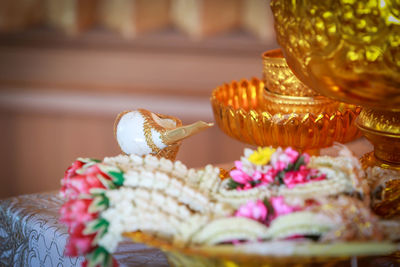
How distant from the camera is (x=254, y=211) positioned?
0.42m

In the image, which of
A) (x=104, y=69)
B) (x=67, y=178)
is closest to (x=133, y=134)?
(x=67, y=178)

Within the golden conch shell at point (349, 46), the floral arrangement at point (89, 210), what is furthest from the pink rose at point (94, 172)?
the golden conch shell at point (349, 46)

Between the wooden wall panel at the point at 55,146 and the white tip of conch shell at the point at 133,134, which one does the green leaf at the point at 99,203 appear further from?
the wooden wall panel at the point at 55,146

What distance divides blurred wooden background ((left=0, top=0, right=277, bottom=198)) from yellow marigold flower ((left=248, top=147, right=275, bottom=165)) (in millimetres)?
1663

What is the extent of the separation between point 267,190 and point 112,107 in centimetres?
190

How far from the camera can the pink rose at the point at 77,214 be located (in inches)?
16.5

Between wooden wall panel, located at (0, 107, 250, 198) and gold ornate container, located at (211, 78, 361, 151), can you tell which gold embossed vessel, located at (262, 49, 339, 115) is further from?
wooden wall panel, located at (0, 107, 250, 198)

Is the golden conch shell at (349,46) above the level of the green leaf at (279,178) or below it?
above

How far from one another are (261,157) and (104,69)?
74.7 inches

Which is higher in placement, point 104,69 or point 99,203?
point 99,203

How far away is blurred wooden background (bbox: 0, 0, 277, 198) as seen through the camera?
2.17m

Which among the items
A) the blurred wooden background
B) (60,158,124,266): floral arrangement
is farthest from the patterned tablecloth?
the blurred wooden background

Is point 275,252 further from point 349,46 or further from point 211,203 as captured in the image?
point 349,46

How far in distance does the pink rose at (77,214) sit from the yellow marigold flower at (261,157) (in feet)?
0.48
